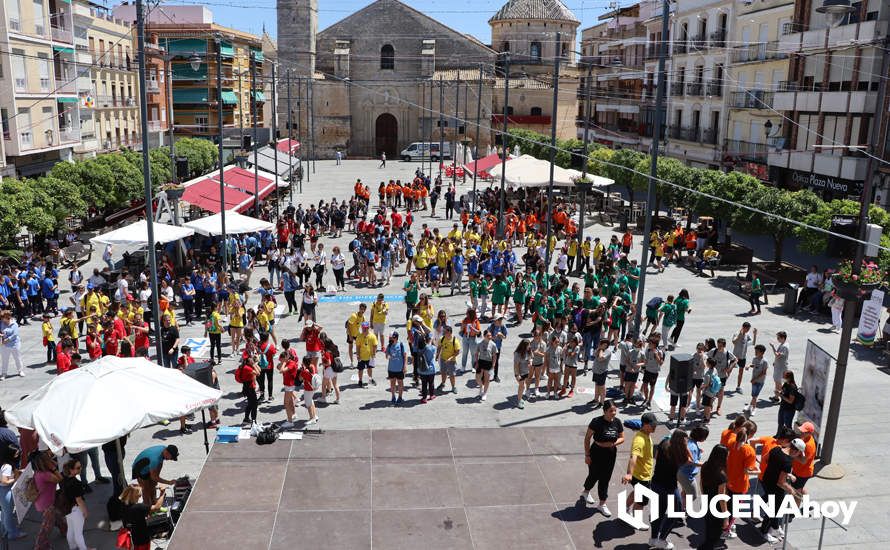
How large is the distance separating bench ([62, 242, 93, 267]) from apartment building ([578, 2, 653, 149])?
116 feet

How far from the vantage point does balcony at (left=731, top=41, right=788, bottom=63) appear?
34625mm

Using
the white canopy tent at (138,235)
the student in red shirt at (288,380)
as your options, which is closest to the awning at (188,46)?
the white canopy tent at (138,235)

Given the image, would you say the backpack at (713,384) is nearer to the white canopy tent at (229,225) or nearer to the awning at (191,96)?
the white canopy tent at (229,225)

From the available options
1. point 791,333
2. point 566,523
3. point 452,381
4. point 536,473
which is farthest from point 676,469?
point 791,333

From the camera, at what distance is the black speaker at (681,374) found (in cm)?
1247

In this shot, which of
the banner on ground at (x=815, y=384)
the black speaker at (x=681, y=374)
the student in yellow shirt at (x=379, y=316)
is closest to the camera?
the banner on ground at (x=815, y=384)

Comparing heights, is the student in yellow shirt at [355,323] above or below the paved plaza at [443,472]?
above

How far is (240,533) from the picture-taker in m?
9.12

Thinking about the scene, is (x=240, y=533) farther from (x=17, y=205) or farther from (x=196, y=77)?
(x=196, y=77)

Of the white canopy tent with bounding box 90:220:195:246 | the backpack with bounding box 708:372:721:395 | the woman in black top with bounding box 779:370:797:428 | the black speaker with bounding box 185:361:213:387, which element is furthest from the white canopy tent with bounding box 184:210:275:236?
the woman in black top with bounding box 779:370:797:428

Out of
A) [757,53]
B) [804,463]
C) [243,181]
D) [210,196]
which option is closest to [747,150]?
[757,53]

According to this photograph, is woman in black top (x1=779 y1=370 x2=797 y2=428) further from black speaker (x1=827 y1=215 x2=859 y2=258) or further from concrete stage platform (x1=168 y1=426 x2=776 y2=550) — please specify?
concrete stage platform (x1=168 y1=426 x2=776 y2=550)

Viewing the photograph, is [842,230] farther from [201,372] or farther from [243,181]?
[243,181]

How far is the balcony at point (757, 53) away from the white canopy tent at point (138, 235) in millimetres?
25595
